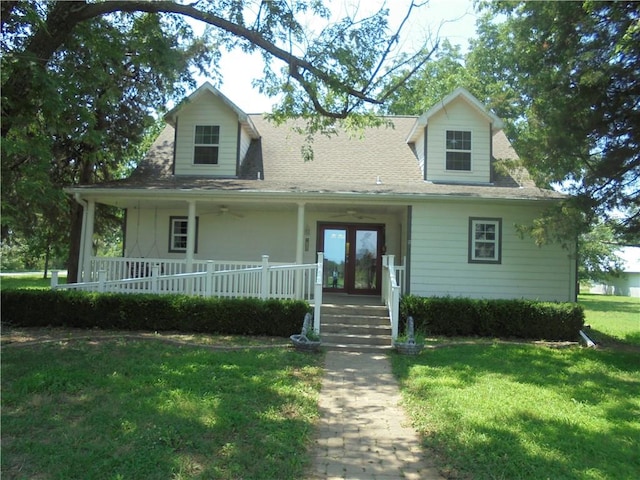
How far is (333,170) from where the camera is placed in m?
14.2

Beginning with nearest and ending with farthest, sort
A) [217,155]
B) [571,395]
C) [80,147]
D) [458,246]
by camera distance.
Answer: [571,395] < [458,246] < [217,155] < [80,147]

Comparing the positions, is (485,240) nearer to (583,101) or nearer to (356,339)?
(583,101)

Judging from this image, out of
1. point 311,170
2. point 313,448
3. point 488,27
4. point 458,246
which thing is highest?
point 488,27

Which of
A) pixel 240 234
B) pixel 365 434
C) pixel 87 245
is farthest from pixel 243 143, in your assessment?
pixel 365 434

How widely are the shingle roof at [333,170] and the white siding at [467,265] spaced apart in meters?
0.57

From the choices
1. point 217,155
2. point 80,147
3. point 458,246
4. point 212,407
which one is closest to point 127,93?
point 80,147

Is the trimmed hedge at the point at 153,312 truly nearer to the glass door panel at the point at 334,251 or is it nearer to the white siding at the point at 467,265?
the white siding at the point at 467,265

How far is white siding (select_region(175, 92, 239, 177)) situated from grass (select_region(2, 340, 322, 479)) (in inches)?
292

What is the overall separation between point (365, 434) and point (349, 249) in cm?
971

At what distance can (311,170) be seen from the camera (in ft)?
46.6

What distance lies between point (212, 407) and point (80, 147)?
48.1 ft

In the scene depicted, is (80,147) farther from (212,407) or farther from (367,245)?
(212,407)

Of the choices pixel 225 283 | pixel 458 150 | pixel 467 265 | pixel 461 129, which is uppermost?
pixel 461 129

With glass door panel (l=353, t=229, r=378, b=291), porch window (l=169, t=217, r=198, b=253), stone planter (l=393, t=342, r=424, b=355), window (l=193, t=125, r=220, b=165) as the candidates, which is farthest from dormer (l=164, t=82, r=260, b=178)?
stone planter (l=393, t=342, r=424, b=355)
